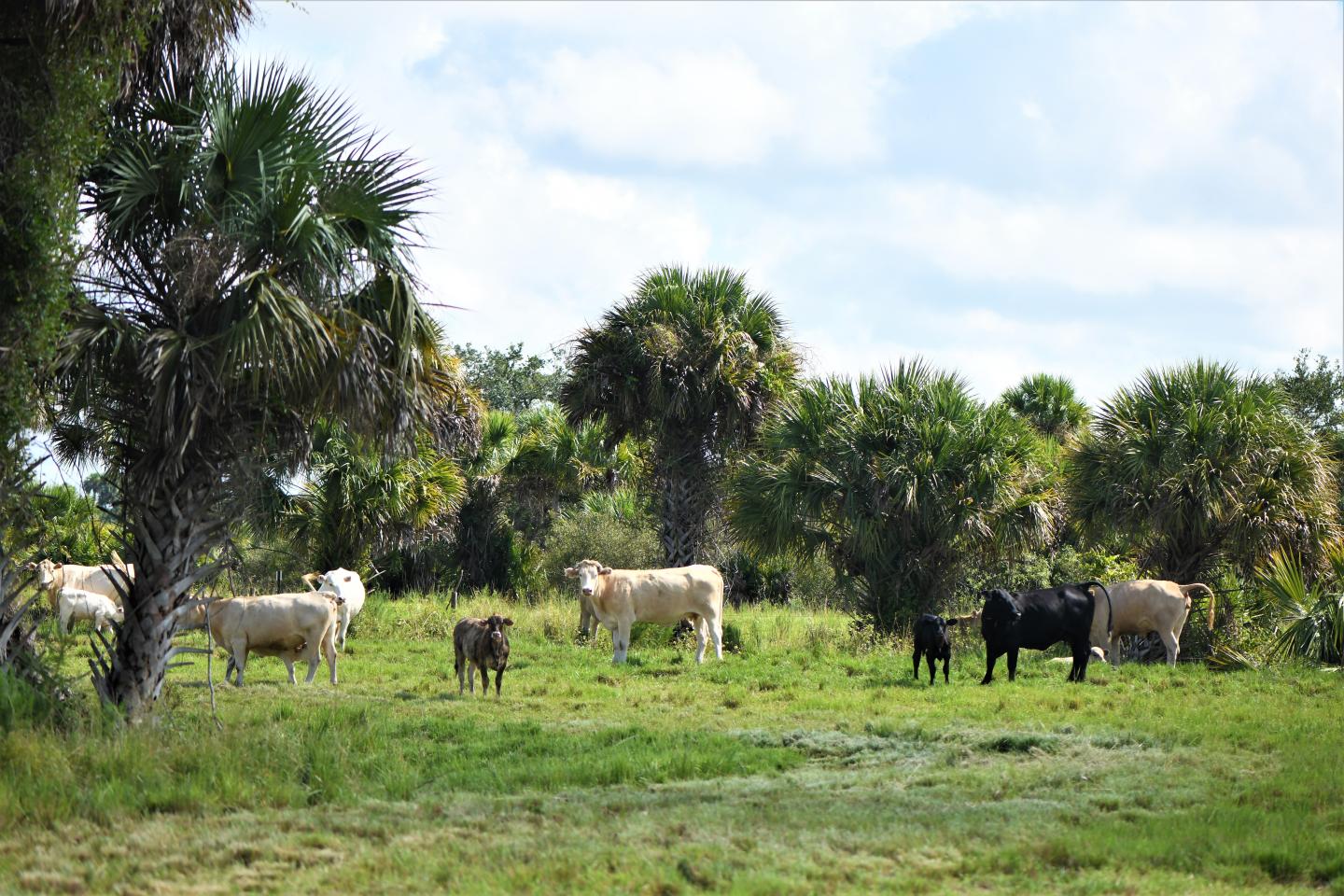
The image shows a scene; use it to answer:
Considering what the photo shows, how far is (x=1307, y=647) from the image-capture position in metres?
17.4

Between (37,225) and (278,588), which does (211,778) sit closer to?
(37,225)

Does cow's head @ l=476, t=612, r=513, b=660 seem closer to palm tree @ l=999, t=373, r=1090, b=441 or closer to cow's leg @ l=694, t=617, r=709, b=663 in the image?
cow's leg @ l=694, t=617, r=709, b=663

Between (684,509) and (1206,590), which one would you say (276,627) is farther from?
(1206,590)

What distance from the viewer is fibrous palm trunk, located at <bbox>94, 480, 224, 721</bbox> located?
37.3 feet

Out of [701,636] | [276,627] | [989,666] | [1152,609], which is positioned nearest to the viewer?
[276,627]

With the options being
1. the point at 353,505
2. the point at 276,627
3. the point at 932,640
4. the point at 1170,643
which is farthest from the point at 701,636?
the point at 353,505

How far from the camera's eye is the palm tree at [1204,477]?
66.2 feet

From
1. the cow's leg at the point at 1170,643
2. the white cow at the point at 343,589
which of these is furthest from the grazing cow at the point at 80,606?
the cow's leg at the point at 1170,643

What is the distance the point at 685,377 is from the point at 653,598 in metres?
6.41

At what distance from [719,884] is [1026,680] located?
34.3 feet

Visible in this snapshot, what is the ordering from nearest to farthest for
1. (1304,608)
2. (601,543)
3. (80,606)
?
(1304,608)
(80,606)
(601,543)

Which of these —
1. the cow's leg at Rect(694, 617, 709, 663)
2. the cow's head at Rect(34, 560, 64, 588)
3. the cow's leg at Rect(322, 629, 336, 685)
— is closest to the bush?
the cow's leg at Rect(694, 617, 709, 663)

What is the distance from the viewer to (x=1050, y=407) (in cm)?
3528

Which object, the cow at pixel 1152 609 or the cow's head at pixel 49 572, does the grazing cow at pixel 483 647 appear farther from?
the cow's head at pixel 49 572
